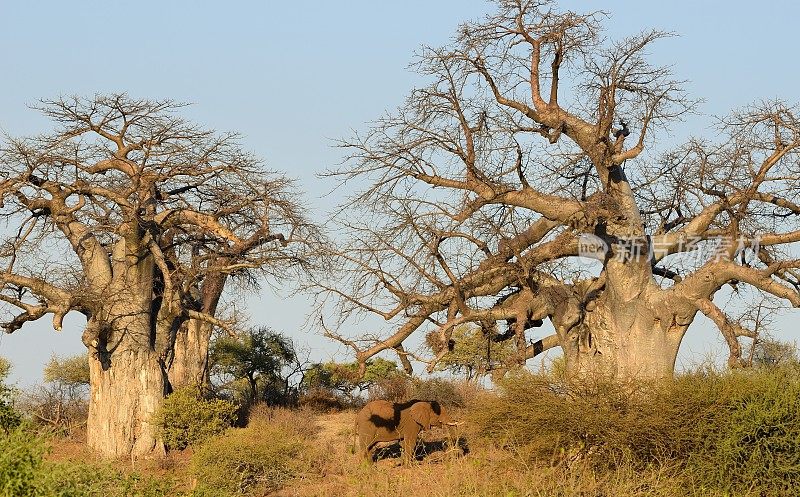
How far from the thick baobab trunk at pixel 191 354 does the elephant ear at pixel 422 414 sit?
6.14 meters

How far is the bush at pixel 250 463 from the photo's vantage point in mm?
16203

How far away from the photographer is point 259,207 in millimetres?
21672

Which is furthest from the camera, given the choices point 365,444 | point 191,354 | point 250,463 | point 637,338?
point 191,354

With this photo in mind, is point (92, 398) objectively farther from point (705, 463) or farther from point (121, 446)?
point (705, 463)

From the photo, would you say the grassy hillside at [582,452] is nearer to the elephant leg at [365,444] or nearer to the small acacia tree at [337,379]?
the elephant leg at [365,444]

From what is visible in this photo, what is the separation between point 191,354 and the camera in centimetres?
2297

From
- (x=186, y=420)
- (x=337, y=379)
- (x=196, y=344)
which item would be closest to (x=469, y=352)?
(x=337, y=379)

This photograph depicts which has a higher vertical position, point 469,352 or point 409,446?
point 469,352

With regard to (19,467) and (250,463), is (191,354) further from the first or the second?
(19,467)

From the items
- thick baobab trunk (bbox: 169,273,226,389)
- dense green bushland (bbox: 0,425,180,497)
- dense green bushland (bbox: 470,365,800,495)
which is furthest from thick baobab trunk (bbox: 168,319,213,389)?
dense green bushland (bbox: 0,425,180,497)

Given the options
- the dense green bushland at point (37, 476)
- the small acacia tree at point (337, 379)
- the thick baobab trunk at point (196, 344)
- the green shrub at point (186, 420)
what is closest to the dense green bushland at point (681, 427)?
the dense green bushland at point (37, 476)

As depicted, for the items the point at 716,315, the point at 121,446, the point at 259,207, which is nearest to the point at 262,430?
the point at 121,446

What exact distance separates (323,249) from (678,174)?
6538mm

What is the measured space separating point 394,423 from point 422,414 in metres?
0.43
